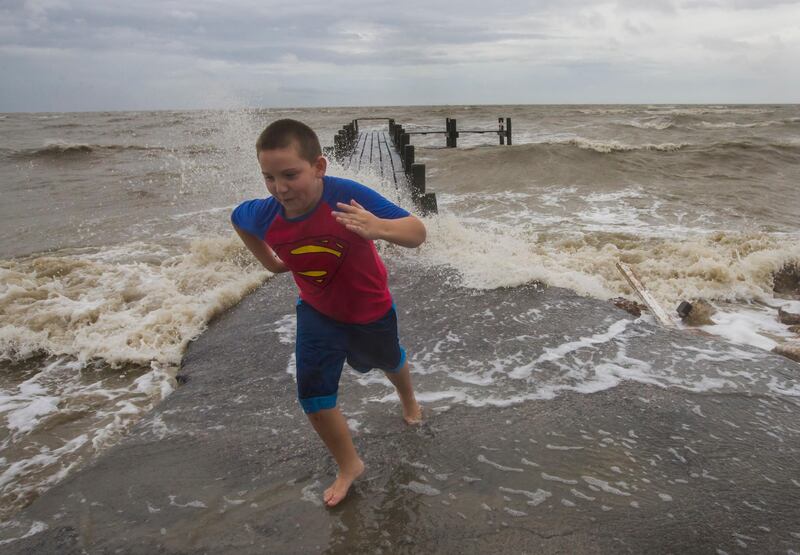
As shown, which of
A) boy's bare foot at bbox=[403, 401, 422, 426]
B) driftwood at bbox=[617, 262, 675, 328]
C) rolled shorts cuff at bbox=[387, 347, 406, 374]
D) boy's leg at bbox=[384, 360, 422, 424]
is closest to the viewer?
rolled shorts cuff at bbox=[387, 347, 406, 374]

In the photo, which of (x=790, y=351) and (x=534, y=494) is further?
(x=790, y=351)

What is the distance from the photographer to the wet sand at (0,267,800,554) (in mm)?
2121

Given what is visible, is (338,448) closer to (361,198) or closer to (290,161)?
(361,198)

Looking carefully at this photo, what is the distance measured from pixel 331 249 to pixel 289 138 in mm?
476

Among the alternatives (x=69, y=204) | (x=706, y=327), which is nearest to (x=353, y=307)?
(x=706, y=327)

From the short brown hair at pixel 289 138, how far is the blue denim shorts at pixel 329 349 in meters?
0.70

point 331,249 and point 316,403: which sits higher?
point 331,249

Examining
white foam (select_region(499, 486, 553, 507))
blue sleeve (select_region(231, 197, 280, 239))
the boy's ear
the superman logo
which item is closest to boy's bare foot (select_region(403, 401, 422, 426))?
white foam (select_region(499, 486, 553, 507))

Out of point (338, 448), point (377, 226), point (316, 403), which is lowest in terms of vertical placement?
point (338, 448)

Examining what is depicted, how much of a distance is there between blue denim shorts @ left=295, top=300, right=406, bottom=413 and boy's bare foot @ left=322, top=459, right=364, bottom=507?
1.22 feet

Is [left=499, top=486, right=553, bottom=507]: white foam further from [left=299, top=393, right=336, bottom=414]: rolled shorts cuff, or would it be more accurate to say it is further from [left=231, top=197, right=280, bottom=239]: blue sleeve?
[left=231, top=197, right=280, bottom=239]: blue sleeve

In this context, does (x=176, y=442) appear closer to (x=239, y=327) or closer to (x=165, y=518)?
(x=165, y=518)

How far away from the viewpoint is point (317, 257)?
2174mm

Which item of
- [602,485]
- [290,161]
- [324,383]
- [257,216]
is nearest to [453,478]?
[602,485]
